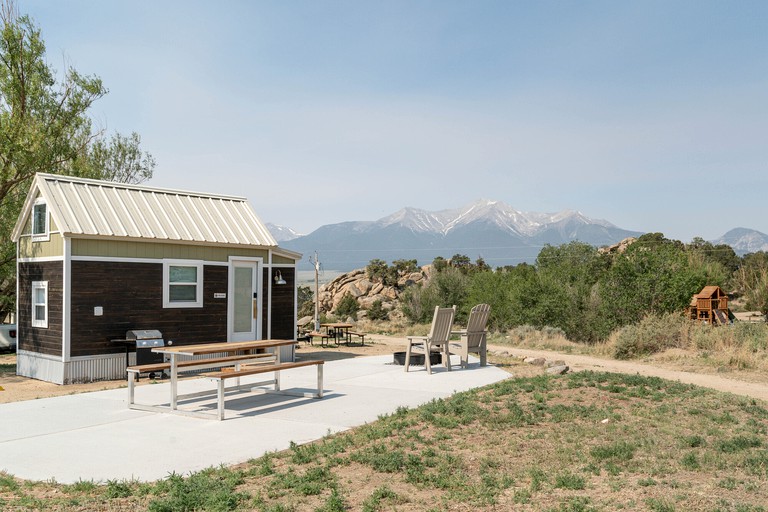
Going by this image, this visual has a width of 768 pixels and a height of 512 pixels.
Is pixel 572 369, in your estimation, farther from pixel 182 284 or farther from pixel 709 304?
pixel 709 304

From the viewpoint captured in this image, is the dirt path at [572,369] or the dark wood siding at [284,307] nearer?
the dirt path at [572,369]

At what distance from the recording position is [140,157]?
28.0 meters

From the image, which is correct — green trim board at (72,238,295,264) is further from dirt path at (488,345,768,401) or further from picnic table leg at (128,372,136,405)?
dirt path at (488,345,768,401)

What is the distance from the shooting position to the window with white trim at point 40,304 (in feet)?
42.0

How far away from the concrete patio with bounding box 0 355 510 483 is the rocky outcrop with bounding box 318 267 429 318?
3604 centimetres

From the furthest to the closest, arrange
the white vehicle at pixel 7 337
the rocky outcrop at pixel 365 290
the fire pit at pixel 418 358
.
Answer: the rocky outcrop at pixel 365 290 → the white vehicle at pixel 7 337 → the fire pit at pixel 418 358

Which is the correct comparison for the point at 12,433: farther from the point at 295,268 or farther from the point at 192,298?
the point at 295,268

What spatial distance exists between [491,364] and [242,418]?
24.2ft

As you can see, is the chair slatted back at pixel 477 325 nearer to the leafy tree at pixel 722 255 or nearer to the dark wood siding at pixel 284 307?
the dark wood siding at pixel 284 307

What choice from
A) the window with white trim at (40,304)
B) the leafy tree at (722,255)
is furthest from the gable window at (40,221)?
the leafy tree at (722,255)

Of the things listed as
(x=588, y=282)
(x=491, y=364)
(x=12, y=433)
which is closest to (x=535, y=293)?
(x=588, y=282)

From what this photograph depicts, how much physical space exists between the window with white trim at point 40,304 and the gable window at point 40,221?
95 centimetres

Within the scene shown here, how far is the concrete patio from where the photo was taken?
6102mm

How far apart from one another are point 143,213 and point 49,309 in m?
2.64
